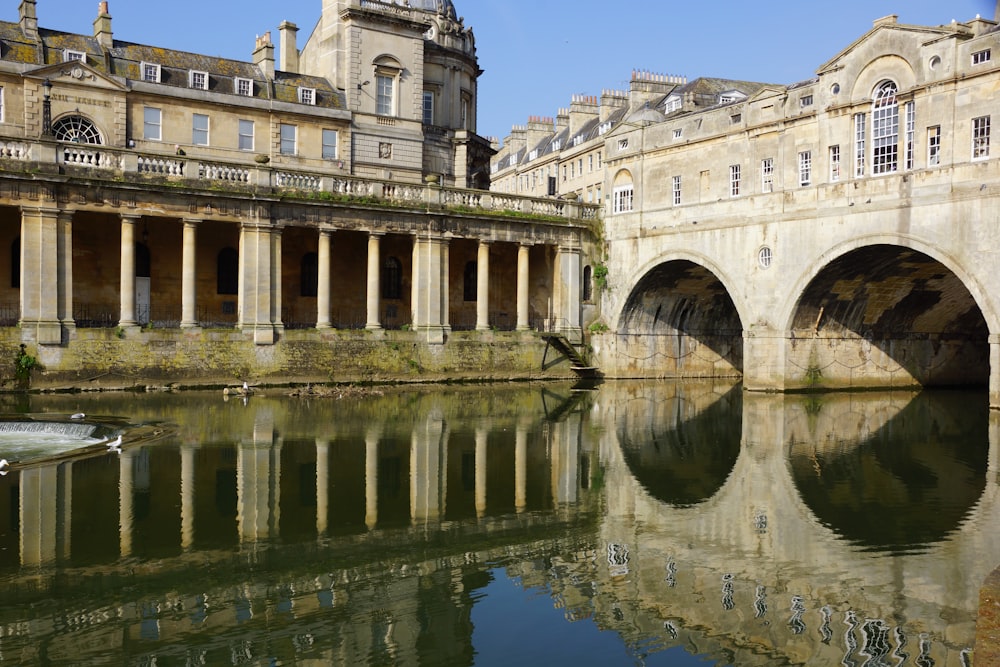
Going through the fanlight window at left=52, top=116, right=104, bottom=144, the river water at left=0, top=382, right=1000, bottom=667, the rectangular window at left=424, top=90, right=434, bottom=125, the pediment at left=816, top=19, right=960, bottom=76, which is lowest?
the river water at left=0, top=382, right=1000, bottom=667

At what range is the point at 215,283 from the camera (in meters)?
31.3

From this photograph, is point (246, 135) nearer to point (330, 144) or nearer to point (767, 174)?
point (330, 144)

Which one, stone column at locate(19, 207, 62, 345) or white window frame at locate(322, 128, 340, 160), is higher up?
white window frame at locate(322, 128, 340, 160)

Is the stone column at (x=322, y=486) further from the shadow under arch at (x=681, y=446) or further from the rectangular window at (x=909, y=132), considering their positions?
the rectangular window at (x=909, y=132)

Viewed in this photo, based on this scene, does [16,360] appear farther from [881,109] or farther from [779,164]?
[881,109]

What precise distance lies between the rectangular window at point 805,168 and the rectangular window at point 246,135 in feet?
65.3

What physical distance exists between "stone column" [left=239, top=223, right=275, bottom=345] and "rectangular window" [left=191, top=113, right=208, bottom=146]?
23.4 ft

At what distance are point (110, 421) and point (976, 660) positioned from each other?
16.7 metres

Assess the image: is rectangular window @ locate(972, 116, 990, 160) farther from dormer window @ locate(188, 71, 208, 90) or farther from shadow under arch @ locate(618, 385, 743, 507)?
dormer window @ locate(188, 71, 208, 90)

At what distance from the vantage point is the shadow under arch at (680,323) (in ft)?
111

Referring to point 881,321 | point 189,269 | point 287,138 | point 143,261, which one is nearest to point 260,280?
point 189,269

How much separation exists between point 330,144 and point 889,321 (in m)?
21.8

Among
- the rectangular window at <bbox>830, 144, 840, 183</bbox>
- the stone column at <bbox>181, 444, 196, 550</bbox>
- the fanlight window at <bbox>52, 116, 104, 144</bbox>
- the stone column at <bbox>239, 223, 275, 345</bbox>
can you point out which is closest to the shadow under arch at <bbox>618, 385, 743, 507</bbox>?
the stone column at <bbox>181, 444, 196, 550</bbox>

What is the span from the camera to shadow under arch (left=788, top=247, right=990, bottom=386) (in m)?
27.3
